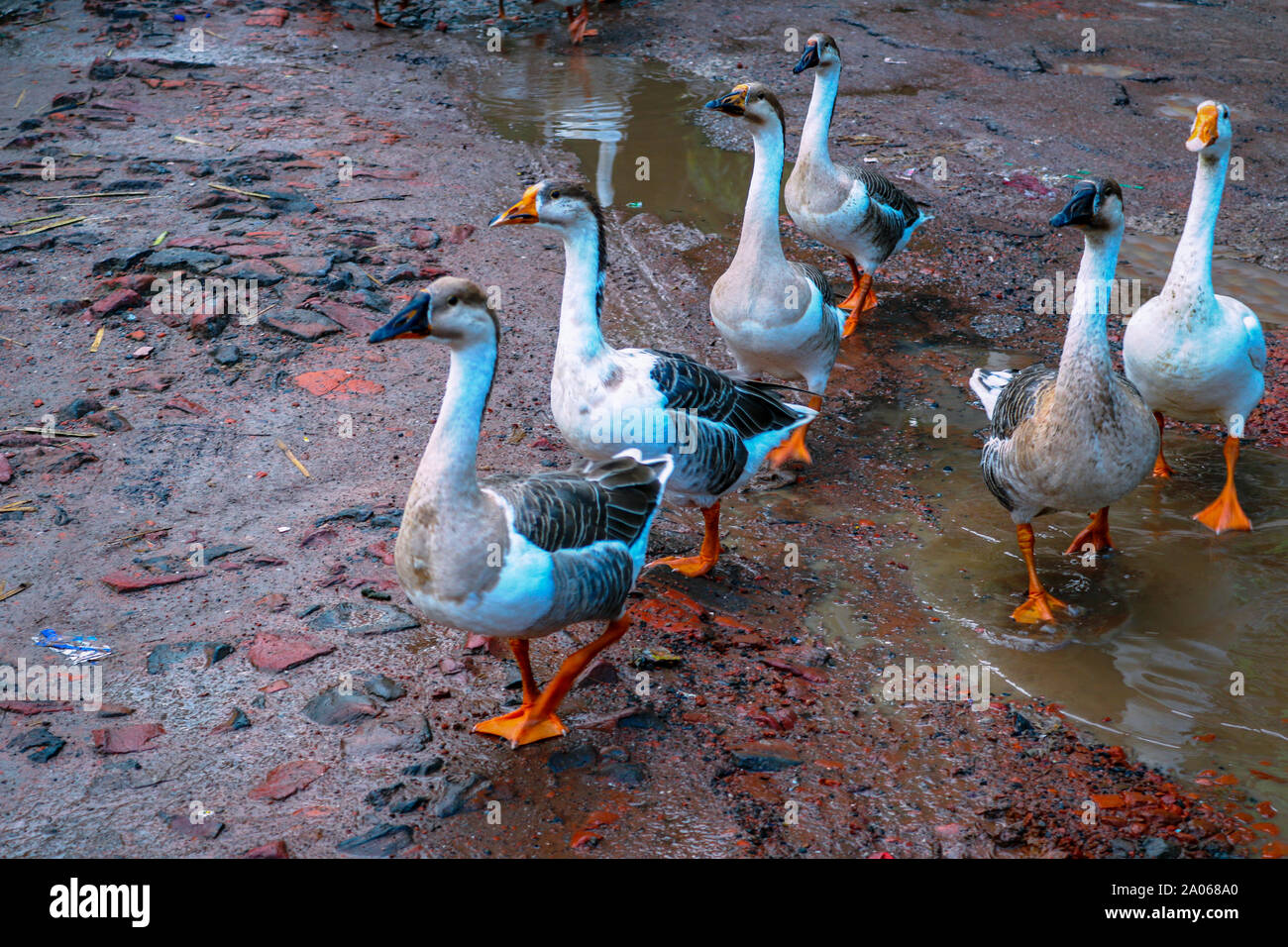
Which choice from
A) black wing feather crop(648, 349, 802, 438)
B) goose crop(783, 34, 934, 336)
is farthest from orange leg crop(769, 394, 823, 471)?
goose crop(783, 34, 934, 336)

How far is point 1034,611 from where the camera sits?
208 inches

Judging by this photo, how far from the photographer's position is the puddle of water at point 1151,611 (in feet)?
15.1

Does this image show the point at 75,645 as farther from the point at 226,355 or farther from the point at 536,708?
the point at 226,355

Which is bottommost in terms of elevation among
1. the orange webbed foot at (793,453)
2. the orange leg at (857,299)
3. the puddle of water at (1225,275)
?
the orange webbed foot at (793,453)

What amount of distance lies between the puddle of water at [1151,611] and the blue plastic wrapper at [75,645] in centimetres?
403

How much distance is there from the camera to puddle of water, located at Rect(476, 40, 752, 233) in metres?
10.1

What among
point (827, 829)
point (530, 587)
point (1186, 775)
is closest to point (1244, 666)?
point (1186, 775)

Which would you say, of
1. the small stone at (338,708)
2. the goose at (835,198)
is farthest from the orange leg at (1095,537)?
the small stone at (338,708)

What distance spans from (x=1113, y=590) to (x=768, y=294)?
256 centimetres

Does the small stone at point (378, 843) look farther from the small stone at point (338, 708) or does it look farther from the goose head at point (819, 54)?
the goose head at point (819, 54)

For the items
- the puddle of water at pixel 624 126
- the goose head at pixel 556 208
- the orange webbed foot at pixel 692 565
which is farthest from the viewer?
the puddle of water at pixel 624 126

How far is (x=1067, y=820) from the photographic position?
4.05m

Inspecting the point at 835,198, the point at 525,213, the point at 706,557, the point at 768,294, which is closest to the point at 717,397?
the point at 706,557

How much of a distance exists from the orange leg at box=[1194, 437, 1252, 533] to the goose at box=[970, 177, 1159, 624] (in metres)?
1.17
